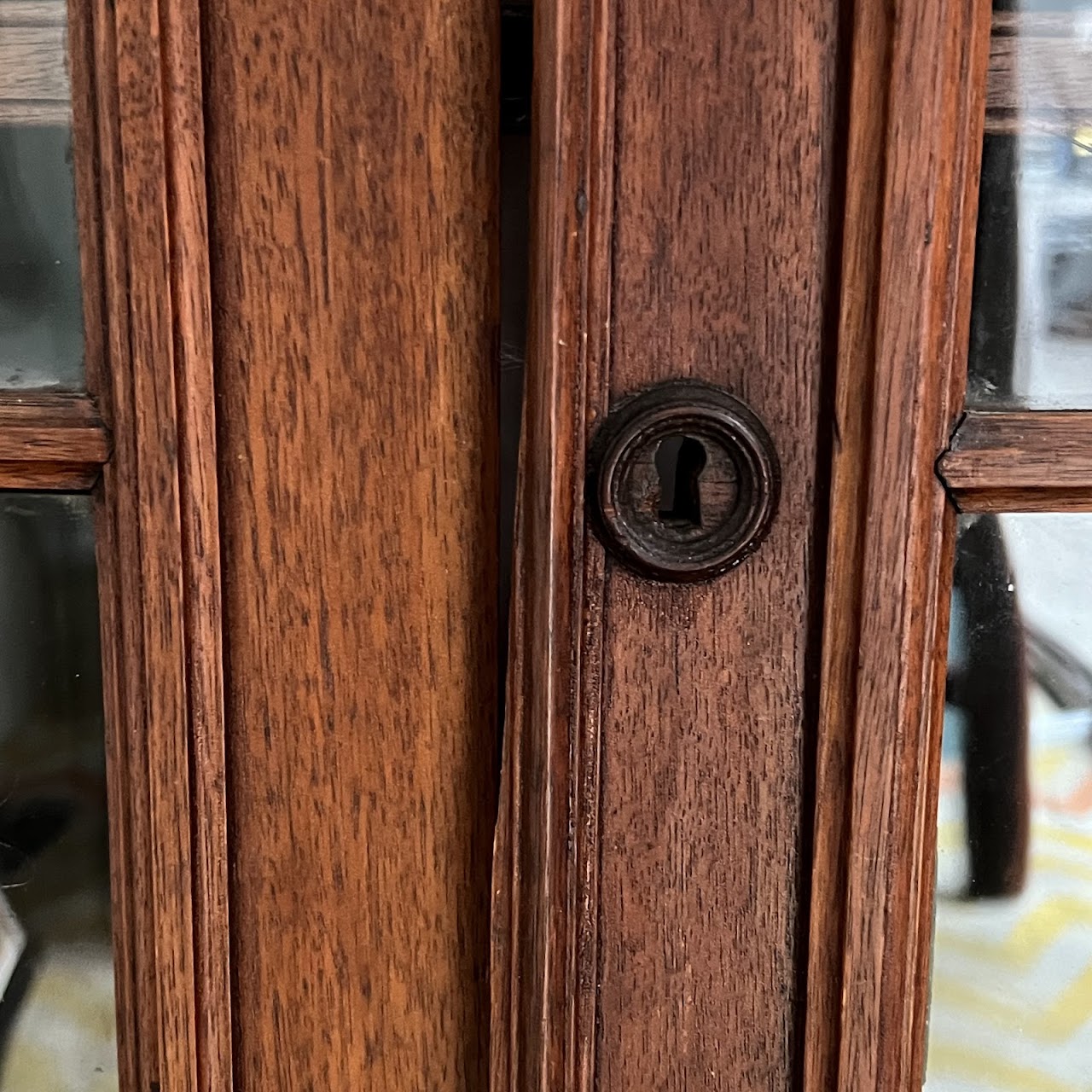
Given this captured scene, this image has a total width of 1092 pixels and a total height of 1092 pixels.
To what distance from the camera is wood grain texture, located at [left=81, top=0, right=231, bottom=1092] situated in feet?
1.30

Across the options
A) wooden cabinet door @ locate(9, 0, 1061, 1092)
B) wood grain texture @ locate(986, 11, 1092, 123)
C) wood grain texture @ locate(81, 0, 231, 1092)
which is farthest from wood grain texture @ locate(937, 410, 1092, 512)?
wood grain texture @ locate(81, 0, 231, 1092)

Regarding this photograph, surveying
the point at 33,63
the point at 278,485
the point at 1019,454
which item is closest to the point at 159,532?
the point at 278,485

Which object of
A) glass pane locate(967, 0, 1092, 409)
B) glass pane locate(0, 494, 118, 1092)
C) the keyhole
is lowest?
glass pane locate(0, 494, 118, 1092)

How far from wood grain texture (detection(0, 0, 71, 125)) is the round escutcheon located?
0.24 metres

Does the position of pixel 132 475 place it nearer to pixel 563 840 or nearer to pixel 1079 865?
pixel 563 840

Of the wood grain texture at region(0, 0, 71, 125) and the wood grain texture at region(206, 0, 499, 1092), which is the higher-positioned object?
the wood grain texture at region(0, 0, 71, 125)

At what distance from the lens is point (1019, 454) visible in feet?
1.38

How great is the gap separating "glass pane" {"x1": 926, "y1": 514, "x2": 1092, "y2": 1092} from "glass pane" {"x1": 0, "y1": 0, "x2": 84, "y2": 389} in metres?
0.37

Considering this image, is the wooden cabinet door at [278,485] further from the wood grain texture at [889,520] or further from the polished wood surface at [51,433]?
the wood grain texture at [889,520]

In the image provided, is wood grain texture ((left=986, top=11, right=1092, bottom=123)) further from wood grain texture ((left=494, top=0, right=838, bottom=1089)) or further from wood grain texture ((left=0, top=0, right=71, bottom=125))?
wood grain texture ((left=0, top=0, right=71, bottom=125))

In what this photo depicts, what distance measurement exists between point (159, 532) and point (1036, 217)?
1.17 feet

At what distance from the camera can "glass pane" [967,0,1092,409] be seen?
0.41 meters

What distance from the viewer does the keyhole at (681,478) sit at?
0.40 meters

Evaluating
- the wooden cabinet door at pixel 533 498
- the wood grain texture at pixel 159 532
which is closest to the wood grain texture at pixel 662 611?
the wooden cabinet door at pixel 533 498
